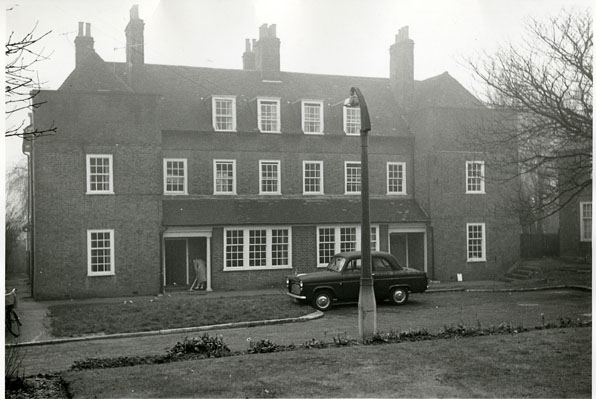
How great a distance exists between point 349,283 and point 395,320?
2.89 meters

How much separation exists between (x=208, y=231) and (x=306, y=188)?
17.3 ft

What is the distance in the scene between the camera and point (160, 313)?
1834 centimetres

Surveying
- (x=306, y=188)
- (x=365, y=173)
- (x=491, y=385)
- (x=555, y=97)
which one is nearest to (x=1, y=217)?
(x=491, y=385)

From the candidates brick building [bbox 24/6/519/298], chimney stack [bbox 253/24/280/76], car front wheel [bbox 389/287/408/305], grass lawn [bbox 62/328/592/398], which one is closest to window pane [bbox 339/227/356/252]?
brick building [bbox 24/6/519/298]

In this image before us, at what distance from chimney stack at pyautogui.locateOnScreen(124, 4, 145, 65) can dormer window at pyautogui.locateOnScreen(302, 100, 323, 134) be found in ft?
25.7

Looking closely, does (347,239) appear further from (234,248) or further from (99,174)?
(99,174)

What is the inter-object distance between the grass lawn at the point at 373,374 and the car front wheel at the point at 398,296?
28.1 feet

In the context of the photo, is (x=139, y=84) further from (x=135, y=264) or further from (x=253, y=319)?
(x=253, y=319)

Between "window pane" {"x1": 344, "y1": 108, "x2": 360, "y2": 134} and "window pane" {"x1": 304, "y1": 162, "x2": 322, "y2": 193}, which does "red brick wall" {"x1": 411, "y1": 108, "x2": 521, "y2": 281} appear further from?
"window pane" {"x1": 304, "y1": 162, "x2": 322, "y2": 193}

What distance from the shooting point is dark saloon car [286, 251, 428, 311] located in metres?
19.3

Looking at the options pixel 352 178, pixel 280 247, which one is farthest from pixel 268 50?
pixel 280 247

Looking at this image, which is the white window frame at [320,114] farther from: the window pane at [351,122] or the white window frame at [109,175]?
the white window frame at [109,175]

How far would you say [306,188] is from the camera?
1156 inches

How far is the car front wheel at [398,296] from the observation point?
795 inches
